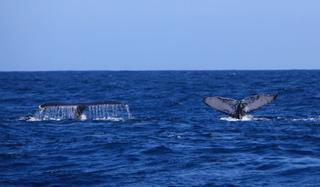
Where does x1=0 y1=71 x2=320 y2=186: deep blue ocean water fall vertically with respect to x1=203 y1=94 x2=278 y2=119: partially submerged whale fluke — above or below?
below

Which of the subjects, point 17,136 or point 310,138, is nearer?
point 310,138

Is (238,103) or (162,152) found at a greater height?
(238,103)

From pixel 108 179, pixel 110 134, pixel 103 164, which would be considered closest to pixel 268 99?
pixel 110 134

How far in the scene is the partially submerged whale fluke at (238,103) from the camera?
20125 mm

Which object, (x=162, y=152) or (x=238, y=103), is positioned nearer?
(x=162, y=152)

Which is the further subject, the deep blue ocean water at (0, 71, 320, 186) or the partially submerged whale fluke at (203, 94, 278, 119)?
the partially submerged whale fluke at (203, 94, 278, 119)

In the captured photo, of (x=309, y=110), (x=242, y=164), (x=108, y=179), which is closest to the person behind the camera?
(x=108, y=179)

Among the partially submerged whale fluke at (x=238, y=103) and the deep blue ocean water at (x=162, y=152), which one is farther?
the partially submerged whale fluke at (x=238, y=103)

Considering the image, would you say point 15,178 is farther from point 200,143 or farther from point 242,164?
point 200,143

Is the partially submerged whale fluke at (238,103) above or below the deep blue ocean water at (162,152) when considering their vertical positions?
above

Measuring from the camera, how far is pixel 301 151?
50.1 feet

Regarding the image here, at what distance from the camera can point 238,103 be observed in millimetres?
21406

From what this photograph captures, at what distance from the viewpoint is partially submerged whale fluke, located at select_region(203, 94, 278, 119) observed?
20.1 metres

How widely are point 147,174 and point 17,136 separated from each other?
6.86 m
